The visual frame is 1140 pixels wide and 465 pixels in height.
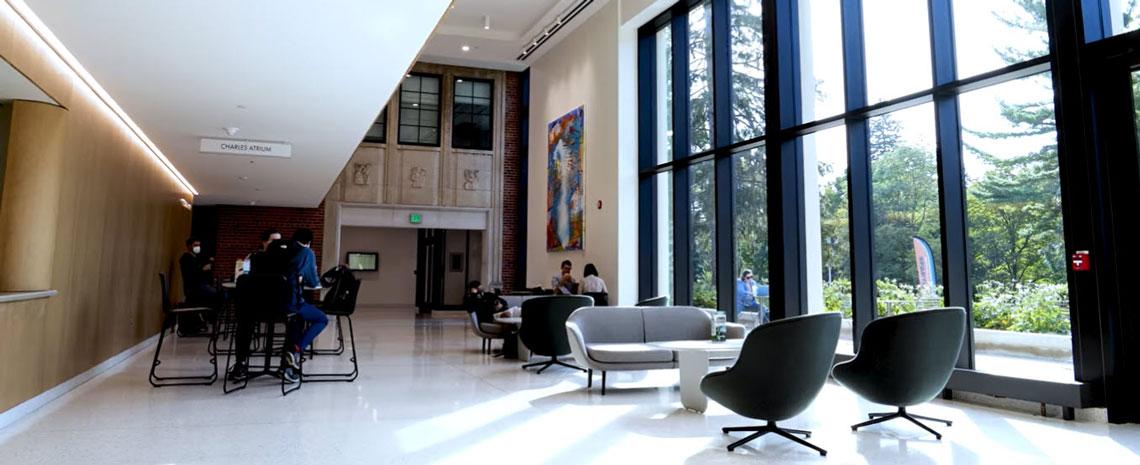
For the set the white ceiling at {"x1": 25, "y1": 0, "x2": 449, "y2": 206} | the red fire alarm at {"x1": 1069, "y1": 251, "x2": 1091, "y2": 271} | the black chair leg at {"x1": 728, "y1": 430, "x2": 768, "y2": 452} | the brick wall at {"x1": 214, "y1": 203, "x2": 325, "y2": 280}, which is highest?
the white ceiling at {"x1": 25, "y1": 0, "x2": 449, "y2": 206}

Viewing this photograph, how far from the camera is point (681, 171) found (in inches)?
366

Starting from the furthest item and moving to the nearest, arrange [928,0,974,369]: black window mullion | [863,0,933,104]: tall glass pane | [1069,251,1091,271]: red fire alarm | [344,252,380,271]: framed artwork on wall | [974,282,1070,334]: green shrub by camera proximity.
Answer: [344,252,380,271]: framed artwork on wall < [863,0,933,104]: tall glass pane < [928,0,974,369]: black window mullion < [974,282,1070,334]: green shrub < [1069,251,1091,271]: red fire alarm

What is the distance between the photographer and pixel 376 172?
1405cm

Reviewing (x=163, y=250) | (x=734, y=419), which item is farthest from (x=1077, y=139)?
(x=163, y=250)

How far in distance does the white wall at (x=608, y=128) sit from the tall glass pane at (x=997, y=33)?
4.51 metres

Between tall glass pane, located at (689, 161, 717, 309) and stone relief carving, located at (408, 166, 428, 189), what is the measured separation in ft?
23.5

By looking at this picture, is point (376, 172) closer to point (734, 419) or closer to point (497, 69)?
point (497, 69)

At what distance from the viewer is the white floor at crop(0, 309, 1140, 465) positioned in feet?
11.5

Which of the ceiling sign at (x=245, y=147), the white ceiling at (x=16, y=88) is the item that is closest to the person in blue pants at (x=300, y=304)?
the white ceiling at (x=16, y=88)

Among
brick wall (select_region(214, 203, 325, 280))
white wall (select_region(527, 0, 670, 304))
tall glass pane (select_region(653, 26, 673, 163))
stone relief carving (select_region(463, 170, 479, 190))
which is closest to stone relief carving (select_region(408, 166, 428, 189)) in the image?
stone relief carving (select_region(463, 170, 479, 190))

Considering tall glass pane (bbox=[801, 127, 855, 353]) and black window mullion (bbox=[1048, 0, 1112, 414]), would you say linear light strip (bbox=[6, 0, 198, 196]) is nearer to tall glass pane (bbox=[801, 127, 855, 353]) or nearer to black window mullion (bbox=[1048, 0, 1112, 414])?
→ tall glass pane (bbox=[801, 127, 855, 353])

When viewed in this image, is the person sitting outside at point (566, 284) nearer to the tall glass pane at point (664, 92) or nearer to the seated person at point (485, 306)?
the seated person at point (485, 306)

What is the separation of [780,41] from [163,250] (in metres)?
8.64

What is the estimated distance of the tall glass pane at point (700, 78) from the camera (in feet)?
28.8
